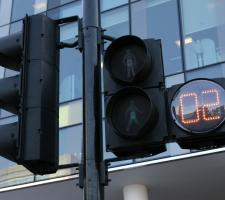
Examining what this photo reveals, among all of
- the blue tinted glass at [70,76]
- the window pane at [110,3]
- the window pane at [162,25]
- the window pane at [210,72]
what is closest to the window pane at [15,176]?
the blue tinted glass at [70,76]

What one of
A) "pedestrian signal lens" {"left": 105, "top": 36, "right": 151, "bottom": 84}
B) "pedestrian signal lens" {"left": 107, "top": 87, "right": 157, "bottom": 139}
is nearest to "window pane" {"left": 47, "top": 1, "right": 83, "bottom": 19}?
"pedestrian signal lens" {"left": 105, "top": 36, "right": 151, "bottom": 84}

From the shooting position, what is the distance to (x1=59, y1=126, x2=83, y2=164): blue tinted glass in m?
14.3

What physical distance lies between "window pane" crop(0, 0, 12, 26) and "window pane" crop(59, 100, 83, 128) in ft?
15.8

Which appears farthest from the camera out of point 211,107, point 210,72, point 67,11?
point 67,11

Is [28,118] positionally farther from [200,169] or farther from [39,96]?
[200,169]

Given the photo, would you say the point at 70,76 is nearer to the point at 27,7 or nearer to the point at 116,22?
the point at 116,22

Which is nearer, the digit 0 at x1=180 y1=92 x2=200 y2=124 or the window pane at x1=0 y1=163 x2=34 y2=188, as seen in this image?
the digit 0 at x1=180 y1=92 x2=200 y2=124

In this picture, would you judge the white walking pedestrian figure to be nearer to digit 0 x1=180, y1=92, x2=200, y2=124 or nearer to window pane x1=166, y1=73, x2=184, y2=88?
digit 0 x1=180, y1=92, x2=200, y2=124

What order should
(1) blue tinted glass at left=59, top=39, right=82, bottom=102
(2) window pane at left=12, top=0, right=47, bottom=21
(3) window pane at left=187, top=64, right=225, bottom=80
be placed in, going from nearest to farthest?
(3) window pane at left=187, top=64, right=225, bottom=80 → (1) blue tinted glass at left=59, top=39, right=82, bottom=102 → (2) window pane at left=12, top=0, right=47, bottom=21

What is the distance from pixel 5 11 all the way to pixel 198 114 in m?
16.1

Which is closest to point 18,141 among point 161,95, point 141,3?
point 161,95

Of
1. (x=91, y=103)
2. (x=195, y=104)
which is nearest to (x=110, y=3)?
(x=91, y=103)

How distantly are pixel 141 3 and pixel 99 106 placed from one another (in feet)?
40.5

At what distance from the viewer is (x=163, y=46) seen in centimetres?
1450
